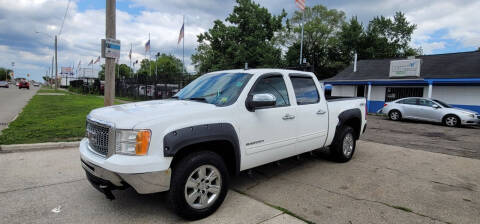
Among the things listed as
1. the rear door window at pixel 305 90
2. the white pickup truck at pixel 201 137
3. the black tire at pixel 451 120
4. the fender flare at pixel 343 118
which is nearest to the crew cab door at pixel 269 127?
the white pickup truck at pixel 201 137

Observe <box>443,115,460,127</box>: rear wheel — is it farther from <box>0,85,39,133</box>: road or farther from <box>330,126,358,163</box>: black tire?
<box>0,85,39,133</box>: road

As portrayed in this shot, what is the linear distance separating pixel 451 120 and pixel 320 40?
36.3 meters

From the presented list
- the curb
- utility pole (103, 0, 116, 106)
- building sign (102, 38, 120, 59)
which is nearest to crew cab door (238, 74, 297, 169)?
building sign (102, 38, 120, 59)

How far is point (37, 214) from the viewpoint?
309cm

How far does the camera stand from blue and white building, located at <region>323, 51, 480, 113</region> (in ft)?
56.2

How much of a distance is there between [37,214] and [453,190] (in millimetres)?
5603

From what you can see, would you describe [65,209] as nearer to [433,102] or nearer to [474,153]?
[474,153]

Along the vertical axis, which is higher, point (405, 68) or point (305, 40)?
point (305, 40)

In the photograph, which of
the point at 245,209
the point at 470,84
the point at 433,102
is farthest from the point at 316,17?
the point at 245,209

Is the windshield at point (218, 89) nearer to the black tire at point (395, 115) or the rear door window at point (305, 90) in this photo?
the rear door window at point (305, 90)

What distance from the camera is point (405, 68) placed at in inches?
786

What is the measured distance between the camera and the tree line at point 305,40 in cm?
3050

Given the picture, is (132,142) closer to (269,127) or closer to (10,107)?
(269,127)

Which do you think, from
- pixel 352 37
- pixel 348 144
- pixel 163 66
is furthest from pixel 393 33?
pixel 163 66
